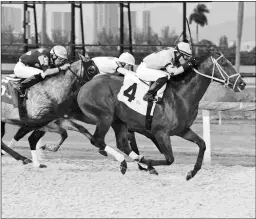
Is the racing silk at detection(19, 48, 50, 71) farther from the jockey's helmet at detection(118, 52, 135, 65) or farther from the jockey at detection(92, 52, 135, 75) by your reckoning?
the jockey's helmet at detection(118, 52, 135, 65)

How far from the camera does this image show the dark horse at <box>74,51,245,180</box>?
4020 millimetres

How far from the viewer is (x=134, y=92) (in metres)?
4.63

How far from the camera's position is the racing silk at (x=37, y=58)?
4629 millimetres

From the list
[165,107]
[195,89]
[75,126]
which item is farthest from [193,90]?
[75,126]

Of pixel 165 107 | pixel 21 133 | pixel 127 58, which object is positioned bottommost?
pixel 21 133

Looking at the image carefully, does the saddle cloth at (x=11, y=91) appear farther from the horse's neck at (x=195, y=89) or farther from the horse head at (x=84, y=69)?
the horse's neck at (x=195, y=89)

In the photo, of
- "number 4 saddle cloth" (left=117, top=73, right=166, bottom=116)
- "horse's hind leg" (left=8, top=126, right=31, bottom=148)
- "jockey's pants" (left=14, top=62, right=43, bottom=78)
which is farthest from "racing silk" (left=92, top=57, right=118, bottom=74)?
"horse's hind leg" (left=8, top=126, right=31, bottom=148)

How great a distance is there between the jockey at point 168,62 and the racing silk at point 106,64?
0.21 meters

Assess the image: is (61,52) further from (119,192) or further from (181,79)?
(119,192)

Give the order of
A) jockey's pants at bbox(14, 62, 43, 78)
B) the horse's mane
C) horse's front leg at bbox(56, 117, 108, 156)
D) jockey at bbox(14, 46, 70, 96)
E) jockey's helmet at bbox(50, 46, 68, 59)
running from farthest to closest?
horse's front leg at bbox(56, 117, 108, 156) → jockey's pants at bbox(14, 62, 43, 78) → the horse's mane → jockey at bbox(14, 46, 70, 96) → jockey's helmet at bbox(50, 46, 68, 59)

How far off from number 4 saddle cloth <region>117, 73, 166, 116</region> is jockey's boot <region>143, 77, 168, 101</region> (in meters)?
0.03

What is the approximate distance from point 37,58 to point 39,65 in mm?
155

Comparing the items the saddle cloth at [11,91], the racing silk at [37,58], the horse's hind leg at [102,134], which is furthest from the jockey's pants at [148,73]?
the saddle cloth at [11,91]

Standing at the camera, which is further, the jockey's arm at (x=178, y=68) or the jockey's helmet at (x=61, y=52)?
the jockey's helmet at (x=61, y=52)
